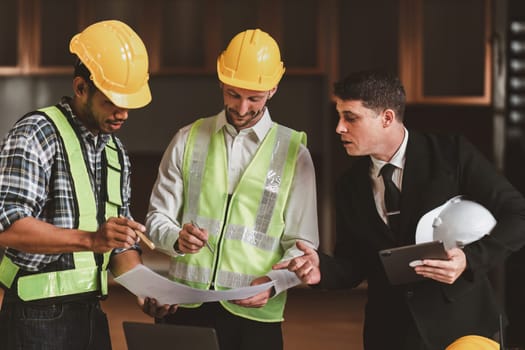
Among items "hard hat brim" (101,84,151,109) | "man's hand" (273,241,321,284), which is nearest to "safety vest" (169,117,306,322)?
"man's hand" (273,241,321,284)

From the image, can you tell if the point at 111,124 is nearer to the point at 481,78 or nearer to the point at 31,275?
the point at 31,275

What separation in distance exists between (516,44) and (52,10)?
18.1 feet

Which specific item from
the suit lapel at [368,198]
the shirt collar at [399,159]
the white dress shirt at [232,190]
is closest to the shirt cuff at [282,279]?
the white dress shirt at [232,190]

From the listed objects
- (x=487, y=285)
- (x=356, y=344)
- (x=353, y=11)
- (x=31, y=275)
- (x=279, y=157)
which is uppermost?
(x=353, y=11)

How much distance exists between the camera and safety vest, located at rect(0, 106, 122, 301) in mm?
2324

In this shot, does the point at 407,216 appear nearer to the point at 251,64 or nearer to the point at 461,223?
the point at 461,223

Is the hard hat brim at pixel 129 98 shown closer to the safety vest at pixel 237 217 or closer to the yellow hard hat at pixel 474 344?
the safety vest at pixel 237 217

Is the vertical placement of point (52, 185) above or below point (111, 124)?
below

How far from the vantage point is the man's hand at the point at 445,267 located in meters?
2.61

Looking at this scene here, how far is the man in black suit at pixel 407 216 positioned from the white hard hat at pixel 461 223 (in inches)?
1.0

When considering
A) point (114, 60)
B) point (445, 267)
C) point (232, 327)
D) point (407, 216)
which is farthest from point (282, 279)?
point (114, 60)

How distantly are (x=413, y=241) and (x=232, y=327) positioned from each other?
675 mm

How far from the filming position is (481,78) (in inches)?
357

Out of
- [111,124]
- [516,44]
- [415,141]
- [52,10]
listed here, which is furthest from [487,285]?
[52,10]
